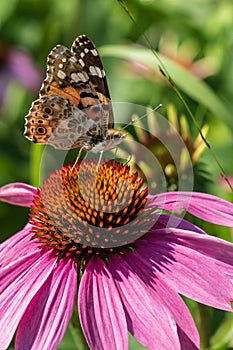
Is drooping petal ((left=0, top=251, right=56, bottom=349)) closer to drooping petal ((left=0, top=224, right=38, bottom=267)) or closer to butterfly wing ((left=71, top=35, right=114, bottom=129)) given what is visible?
drooping petal ((left=0, top=224, right=38, bottom=267))

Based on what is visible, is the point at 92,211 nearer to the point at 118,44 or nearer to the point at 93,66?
the point at 93,66

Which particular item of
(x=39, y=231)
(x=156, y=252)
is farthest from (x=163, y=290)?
(x=39, y=231)

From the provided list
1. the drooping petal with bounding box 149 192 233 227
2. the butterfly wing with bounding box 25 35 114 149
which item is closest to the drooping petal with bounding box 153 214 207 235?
the drooping petal with bounding box 149 192 233 227

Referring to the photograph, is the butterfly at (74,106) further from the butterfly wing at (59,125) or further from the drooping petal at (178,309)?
the drooping petal at (178,309)

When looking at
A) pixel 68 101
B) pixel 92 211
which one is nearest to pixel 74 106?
pixel 68 101

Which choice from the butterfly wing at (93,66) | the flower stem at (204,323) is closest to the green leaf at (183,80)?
the butterfly wing at (93,66)

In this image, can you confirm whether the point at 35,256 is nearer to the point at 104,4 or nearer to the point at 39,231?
the point at 39,231
